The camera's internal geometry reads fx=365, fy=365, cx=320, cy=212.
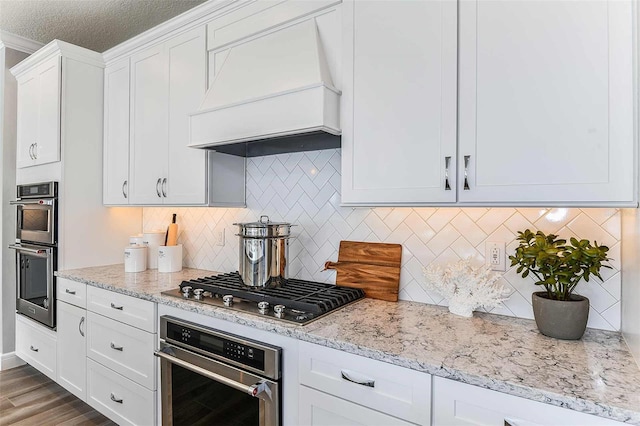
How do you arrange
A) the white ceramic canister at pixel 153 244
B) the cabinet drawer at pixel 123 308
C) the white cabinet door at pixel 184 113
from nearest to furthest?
the cabinet drawer at pixel 123 308
the white cabinet door at pixel 184 113
the white ceramic canister at pixel 153 244

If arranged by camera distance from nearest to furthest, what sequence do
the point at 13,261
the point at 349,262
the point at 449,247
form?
the point at 449,247 < the point at 349,262 < the point at 13,261

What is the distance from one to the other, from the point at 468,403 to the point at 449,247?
760 millimetres

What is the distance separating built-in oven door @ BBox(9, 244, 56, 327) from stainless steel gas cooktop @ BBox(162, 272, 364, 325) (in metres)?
1.29

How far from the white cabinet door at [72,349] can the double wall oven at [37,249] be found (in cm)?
15

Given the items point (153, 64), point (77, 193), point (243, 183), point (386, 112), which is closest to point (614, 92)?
point (386, 112)

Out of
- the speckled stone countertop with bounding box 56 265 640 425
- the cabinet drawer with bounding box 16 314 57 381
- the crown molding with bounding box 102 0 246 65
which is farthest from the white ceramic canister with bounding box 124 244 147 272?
the crown molding with bounding box 102 0 246 65

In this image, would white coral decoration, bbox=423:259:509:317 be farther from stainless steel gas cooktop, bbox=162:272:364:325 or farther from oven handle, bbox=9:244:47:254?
oven handle, bbox=9:244:47:254

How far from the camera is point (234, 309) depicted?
1583 mm

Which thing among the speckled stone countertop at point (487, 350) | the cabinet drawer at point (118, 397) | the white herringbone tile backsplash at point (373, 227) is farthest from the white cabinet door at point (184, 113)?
the cabinet drawer at point (118, 397)

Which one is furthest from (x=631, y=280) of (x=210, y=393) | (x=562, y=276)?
(x=210, y=393)

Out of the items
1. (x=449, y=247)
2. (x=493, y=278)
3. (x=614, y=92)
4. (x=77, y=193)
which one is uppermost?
(x=614, y=92)

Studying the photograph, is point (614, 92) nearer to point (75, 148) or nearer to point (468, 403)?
point (468, 403)

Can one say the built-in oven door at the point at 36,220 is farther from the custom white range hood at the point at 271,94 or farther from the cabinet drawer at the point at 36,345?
the custom white range hood at the point at 271,94

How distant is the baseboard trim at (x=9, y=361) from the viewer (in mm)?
3006
